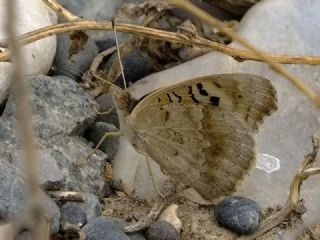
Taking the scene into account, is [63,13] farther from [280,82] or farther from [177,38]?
[280,82]

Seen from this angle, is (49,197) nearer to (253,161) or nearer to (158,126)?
(158,126)

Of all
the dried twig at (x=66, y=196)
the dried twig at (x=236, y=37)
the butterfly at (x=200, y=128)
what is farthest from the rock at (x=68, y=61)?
the dried twig at (x=236, y=37)

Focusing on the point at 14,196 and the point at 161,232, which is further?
the point at 161,232

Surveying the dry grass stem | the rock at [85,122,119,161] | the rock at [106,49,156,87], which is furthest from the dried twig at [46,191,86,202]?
the rock at [106,49,156,87]

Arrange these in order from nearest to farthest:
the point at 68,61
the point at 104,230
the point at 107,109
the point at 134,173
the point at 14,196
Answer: the point at 14,196, the point at 104,230, the point at 134,173, the point at 107,109, the point at 68,61

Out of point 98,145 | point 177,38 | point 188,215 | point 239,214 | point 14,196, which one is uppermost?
point 177,38

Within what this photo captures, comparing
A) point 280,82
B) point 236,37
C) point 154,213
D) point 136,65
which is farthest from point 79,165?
point 236,37
